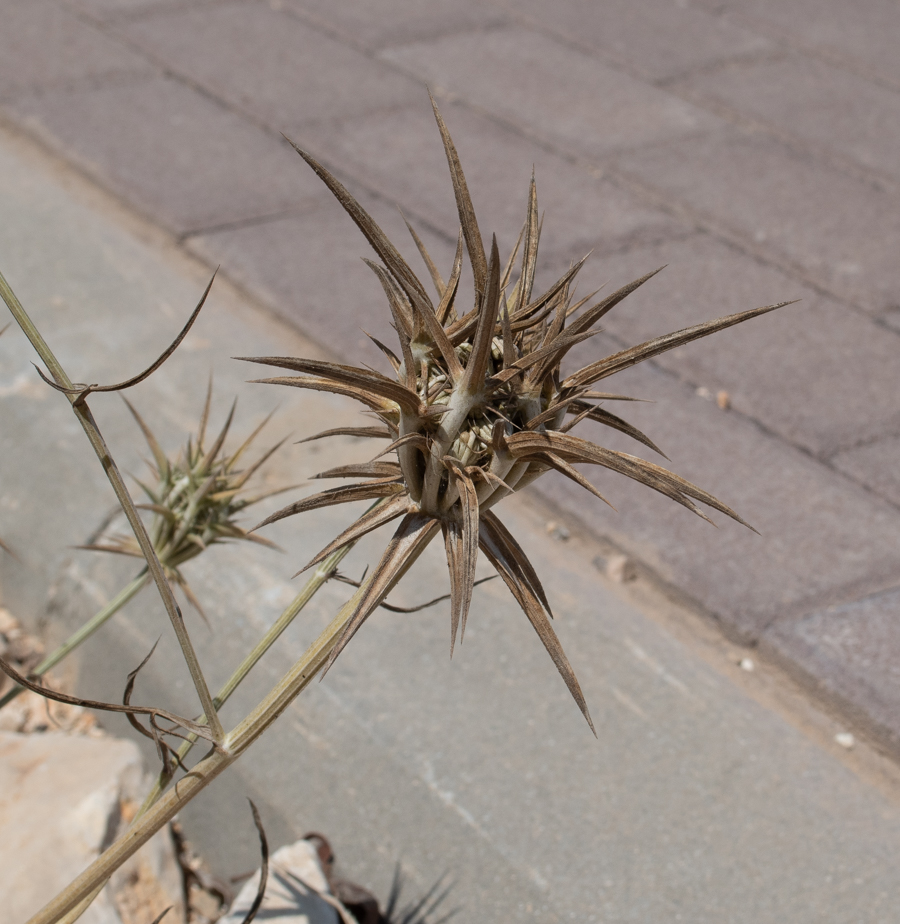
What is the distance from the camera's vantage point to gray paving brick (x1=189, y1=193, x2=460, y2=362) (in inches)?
109

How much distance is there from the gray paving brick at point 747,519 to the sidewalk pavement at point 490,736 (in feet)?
0.26

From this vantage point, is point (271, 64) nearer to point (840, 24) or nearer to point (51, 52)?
point (51, 52)

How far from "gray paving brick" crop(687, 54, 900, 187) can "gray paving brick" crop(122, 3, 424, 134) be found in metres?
1.11

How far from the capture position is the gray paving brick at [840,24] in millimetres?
4285

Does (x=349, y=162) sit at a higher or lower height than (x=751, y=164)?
lower

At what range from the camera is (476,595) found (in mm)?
2088

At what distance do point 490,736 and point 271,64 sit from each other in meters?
2.90

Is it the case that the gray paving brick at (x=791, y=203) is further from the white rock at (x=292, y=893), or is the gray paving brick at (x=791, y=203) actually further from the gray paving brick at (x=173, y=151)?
the white rock at (x=292, y=893)

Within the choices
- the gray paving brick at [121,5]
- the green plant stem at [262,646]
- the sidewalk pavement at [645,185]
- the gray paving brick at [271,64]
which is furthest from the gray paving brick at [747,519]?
the gray paving brick at [121,5]

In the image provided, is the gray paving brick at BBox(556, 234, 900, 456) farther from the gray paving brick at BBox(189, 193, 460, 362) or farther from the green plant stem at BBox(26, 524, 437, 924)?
the green plant stem at BBox(26, 524, 437, 924)

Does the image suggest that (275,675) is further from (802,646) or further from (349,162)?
(349,162)

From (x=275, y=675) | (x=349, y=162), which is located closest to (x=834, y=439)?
(x=275, y=675)

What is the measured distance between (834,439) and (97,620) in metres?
1.87

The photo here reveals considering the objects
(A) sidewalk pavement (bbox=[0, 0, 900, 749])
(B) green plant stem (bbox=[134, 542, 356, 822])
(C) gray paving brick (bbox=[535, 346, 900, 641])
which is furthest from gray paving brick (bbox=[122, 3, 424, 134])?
(B) green plant stem (bbox=[134, 542, 356, 822])
